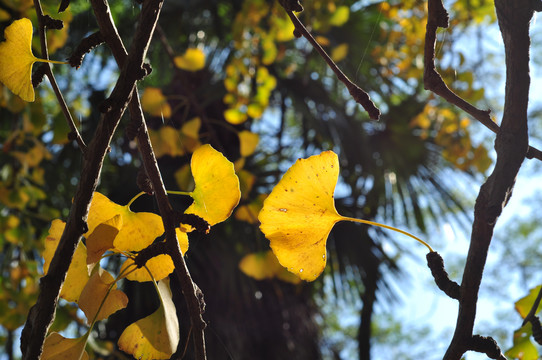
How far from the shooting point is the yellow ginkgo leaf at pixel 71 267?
1.13ft

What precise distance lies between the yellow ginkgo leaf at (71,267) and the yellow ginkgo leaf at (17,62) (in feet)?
0.30

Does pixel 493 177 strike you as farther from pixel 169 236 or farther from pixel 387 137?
pixel 387 137

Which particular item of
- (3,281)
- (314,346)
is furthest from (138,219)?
(314,346)

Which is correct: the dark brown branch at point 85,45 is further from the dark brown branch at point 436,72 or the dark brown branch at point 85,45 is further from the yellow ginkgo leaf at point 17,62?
the dark brown branch at point 436,72

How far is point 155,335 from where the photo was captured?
1.03 ft

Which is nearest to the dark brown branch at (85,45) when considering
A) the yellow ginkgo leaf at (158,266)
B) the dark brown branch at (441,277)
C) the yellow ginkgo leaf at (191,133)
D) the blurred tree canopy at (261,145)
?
the yellow ginkgo leaf at (158,266)

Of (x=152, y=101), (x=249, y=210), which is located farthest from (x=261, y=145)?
(x=152, y=101)

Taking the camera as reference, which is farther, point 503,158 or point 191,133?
point 191,133

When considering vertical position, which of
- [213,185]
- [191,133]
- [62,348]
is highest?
[191,133]

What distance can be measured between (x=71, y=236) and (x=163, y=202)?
5cm

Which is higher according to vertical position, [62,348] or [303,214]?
[303,214]

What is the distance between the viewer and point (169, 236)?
0.28 meters

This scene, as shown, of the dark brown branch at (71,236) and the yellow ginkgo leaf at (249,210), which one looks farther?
the yellow ginkgo leaf at (249,210)

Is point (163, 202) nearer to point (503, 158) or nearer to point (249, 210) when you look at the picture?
point (503, 158)
